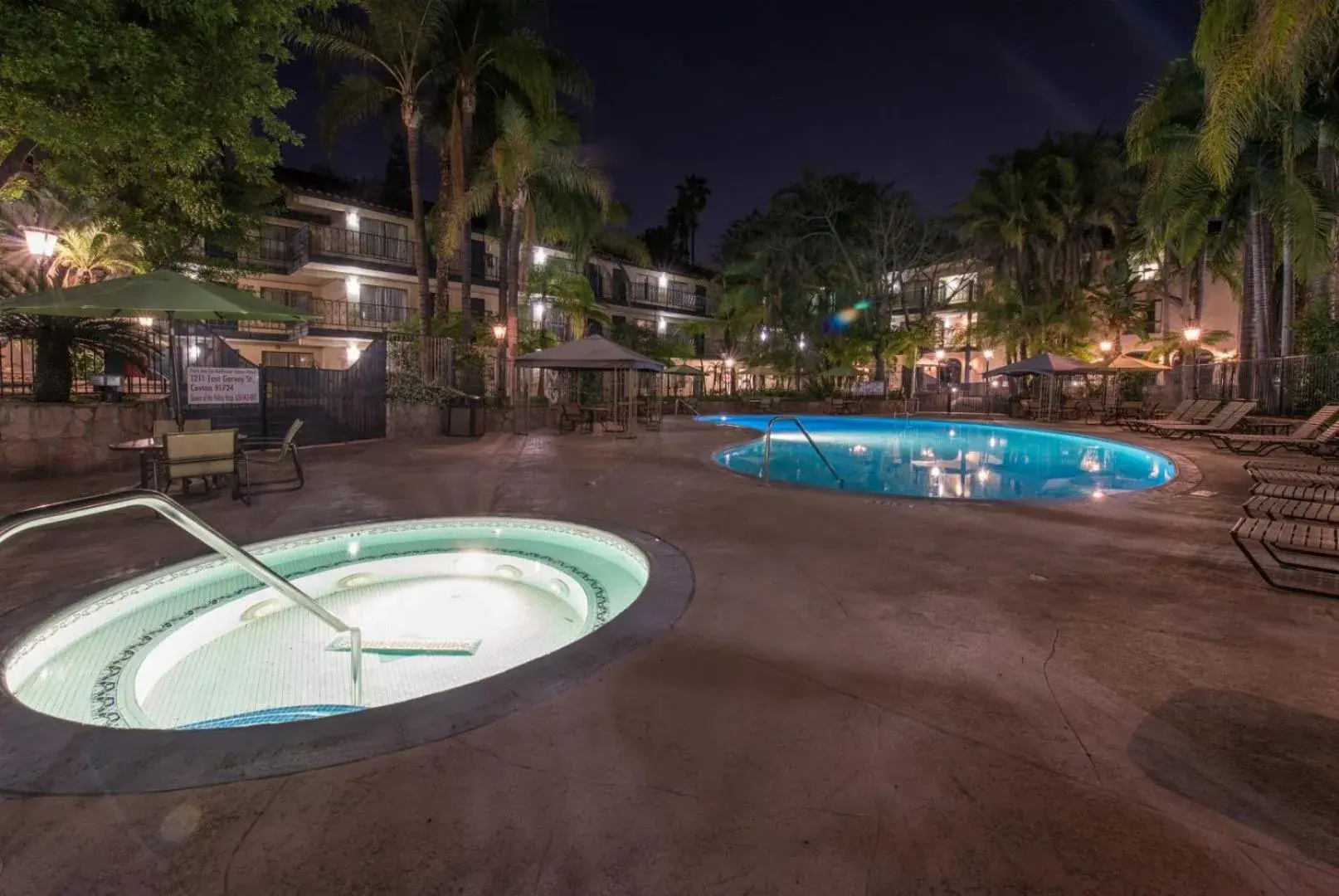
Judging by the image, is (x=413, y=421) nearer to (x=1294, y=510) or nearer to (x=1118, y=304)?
(x=1294, y=510)

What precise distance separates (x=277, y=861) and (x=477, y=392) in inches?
631

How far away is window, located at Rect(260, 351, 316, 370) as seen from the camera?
27.2 meters

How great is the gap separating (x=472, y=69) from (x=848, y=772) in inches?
811

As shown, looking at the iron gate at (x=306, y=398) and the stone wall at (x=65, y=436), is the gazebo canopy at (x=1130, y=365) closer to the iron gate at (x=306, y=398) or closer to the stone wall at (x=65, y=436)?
the iron gate at (x=306, y=398)

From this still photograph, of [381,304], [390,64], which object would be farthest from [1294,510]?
[381,304]

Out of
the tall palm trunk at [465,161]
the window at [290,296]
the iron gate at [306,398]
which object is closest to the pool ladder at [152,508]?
the iron gate at [306,398]

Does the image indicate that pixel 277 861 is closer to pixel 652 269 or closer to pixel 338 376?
pixel 338 376

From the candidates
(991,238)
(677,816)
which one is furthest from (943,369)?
(677,816)

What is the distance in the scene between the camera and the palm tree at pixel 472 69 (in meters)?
17.6

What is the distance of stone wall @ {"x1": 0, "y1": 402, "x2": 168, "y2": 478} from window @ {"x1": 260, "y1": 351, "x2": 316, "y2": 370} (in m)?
20.0

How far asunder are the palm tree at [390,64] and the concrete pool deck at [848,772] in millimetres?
14350

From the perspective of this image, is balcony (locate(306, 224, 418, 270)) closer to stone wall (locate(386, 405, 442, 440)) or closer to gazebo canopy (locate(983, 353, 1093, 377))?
stone wall (locate(386, 405, 442, 440))

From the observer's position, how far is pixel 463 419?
603 inches

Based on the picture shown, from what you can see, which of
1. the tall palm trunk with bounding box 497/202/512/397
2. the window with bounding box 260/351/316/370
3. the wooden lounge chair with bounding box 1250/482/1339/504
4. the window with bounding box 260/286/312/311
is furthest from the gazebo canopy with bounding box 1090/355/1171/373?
the window with bounding box 260/351/316/370
